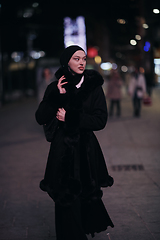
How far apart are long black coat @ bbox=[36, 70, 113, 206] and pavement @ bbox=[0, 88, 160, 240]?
85 cm

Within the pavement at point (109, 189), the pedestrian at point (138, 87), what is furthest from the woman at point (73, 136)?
the pedestrian at point (138, 87)

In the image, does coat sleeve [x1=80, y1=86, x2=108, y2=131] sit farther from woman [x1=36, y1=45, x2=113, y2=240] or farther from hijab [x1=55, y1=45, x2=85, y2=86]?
hijab [x1=55, y1=45, x2=85, y2=86]

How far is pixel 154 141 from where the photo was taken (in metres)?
9.91

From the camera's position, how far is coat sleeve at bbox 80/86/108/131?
135 inches

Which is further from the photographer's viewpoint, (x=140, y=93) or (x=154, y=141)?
(x=140, y=93)

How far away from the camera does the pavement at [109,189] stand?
4.37 meters

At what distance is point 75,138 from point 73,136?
0.02 metres

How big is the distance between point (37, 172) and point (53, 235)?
2.86 meters

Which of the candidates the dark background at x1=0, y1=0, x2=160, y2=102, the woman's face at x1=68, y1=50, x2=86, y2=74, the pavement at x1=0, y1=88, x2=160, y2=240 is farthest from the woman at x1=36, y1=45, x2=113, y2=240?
the dark background at x1=0, y1=0, x2=160, y2=102

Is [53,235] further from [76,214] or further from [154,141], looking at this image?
[154,141]

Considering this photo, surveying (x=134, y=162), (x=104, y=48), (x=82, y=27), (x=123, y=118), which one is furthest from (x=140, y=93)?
(x=104, y=48)

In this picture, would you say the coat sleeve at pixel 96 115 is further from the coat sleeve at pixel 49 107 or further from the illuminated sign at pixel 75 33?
the illuminated sign at pixel 75 33

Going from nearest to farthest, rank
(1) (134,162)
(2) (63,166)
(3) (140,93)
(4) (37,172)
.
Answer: (2) (63,166) → (4) (37,172) → (1) (134,162) → (3) (140,93)

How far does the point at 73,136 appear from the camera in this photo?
348 centimetres
